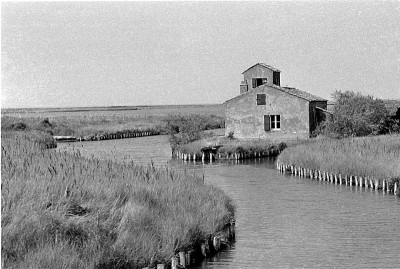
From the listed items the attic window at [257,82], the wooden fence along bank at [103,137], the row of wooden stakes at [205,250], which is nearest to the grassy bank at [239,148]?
the attic window at [257,82]

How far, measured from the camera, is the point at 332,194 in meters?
29.4

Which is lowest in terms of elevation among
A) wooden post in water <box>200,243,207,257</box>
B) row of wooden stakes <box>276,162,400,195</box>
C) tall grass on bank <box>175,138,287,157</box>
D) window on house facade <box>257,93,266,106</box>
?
wooden post in water <box>200,243,207,257</box>

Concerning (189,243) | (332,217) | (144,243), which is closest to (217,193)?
(332,217)

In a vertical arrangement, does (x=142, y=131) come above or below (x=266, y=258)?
above

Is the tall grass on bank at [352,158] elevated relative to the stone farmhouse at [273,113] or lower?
lower

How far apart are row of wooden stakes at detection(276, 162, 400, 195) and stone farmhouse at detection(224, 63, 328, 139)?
15.7 meters

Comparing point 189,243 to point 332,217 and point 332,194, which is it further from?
point 332,194

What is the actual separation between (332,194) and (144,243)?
15.9 metres

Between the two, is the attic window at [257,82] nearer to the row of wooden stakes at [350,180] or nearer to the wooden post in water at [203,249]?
the row of wooden stakes at [350,180]

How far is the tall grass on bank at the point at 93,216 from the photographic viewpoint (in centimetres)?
1310

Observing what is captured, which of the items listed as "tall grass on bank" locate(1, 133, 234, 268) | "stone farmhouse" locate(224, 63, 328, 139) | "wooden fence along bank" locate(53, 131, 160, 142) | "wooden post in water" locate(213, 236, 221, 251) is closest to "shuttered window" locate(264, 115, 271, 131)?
"stone farmhouse" locate(224, 63, 328, 139)

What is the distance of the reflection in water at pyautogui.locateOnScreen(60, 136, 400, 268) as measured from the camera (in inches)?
691

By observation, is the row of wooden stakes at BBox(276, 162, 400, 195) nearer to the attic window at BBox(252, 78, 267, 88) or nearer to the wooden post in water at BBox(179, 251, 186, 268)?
the wooden post in water at BBox(179, 251, 186, 268)

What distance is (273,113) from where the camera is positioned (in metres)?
55.4
